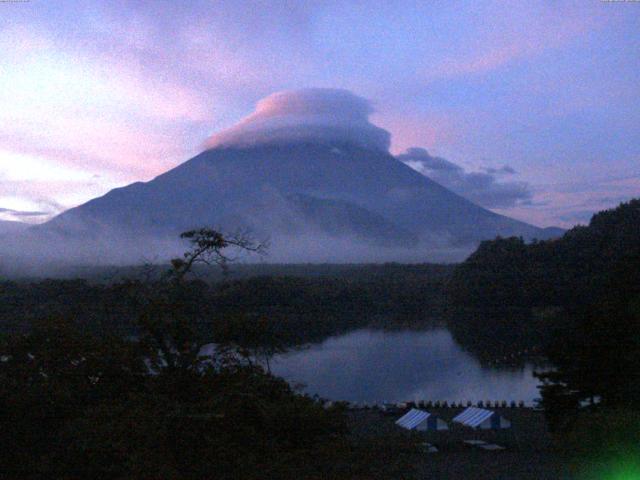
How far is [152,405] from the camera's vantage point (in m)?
4.82

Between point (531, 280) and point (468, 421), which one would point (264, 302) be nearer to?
point (531, 280)

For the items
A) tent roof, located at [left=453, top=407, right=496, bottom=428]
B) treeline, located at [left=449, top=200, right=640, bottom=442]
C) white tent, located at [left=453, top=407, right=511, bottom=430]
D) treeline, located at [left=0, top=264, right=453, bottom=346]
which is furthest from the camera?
treeline, located at [left=449, top=200, right=640, bottom=442]

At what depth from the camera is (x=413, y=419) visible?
14.3 m

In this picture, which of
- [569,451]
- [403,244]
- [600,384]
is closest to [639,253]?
[600,384]

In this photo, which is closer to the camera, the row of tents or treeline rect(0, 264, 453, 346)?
treeline rect(0, 264, 453, 346)

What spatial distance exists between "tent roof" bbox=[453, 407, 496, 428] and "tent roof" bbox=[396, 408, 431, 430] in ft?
2.78

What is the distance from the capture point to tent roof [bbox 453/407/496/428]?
544 inches

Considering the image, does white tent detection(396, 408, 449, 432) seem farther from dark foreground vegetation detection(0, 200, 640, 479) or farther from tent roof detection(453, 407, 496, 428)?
dark foreground vegetation detection(0, 200, 640, 479)

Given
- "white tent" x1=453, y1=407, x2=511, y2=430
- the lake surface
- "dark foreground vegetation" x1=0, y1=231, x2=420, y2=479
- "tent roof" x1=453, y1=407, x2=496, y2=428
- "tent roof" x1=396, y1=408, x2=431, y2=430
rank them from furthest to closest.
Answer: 1. the lake surface
2. "tent roof" x1=396, y1=408, x2=431, y2=430
3. "tent roof" x1=453, y1=407, x2=496, y2=428
4. "white tent" x1=453, y1=407, x2=511, y2=430
5. "dark foreground vegetation" x1=0, y1=231, x2=420, y2=479

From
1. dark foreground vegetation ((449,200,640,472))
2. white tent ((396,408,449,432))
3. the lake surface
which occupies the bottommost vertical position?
the lake surface

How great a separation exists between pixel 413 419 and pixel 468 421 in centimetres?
110

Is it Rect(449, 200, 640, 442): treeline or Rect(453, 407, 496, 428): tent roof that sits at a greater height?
Rect(449, 200, 640, 442): treeline

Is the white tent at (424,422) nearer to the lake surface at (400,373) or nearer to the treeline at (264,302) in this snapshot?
the treeline at (264,302)

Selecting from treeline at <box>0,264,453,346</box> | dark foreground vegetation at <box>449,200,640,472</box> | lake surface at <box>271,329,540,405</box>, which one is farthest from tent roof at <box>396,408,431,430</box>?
lake surface at <box>271,329,540,405</box>
